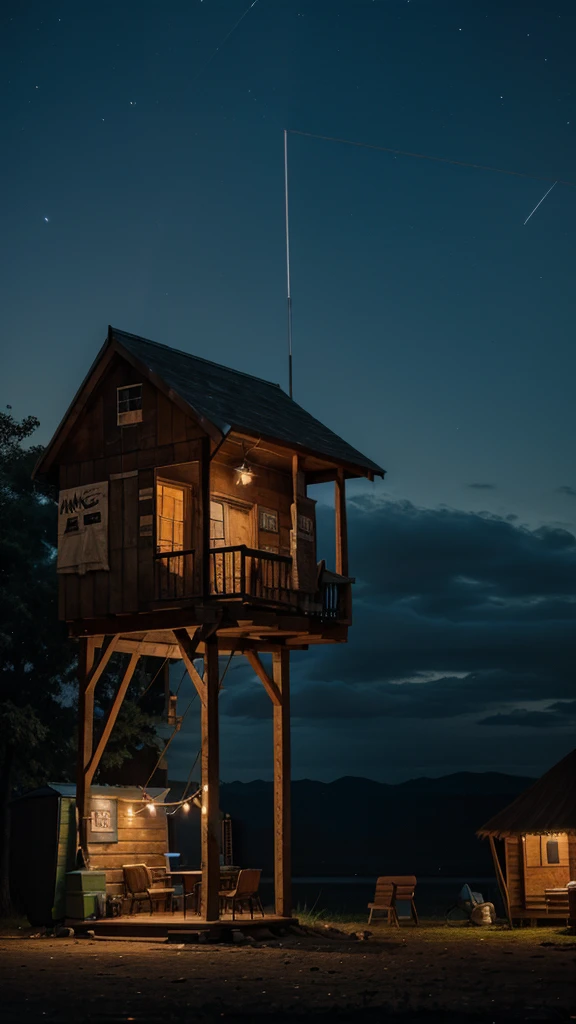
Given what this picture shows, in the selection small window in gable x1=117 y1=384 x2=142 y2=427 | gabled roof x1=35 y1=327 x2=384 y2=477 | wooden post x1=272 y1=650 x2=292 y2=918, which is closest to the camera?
gabled roof x1=35 y1=327 x2=384 y2=477

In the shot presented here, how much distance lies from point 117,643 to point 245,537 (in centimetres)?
383

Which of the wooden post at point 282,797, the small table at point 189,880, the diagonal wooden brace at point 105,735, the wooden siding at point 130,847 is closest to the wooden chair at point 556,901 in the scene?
the wooden post at point 282,797

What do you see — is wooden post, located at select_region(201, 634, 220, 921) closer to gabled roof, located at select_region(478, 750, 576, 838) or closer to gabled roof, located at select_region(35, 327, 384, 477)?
gabled roof, located at select_region(35, 327, 384, 477)

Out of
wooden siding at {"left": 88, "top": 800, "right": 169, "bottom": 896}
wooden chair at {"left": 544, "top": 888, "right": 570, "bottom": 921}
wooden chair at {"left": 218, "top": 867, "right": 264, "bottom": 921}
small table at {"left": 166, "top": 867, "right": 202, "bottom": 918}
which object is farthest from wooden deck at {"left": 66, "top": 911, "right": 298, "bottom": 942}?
wooden chair at {"left": 544, "top": 888, "right": 570, "bottom": 921}

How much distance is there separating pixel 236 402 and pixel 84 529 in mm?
4385

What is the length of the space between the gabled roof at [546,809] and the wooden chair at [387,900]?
365cm

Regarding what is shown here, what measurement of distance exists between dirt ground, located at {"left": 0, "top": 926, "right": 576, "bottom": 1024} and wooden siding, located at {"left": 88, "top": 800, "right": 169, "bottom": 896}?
258 centimetres

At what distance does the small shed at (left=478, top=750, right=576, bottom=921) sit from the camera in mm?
37594

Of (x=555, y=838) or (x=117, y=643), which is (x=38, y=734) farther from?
(x=555, y=838)

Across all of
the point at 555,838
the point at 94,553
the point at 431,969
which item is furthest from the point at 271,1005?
the point at 555,838

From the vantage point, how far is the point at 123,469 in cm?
2931

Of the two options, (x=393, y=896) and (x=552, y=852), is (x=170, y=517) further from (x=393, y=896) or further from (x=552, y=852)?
(x=552, y=852)

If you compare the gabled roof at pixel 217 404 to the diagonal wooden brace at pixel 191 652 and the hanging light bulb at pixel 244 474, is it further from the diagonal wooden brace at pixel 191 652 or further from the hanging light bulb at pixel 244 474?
Answer: the diagonal wooden brace at pixel 191 652

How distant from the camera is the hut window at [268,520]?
101ft
